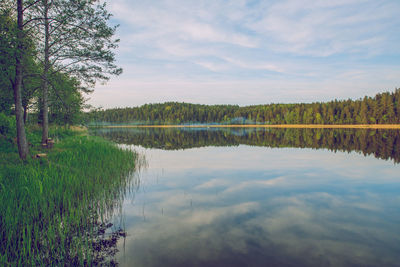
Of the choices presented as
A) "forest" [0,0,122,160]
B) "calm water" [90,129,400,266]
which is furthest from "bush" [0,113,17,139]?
"calm water" [90,129,400,266]

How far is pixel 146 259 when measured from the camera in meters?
5.57

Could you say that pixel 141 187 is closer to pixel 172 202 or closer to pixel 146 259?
pixel 172 202

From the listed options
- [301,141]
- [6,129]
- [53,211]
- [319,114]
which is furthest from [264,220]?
[319,114]

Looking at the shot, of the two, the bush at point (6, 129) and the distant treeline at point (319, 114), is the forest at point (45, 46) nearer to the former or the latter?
the bush at point (6, 129)

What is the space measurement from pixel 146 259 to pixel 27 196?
16.8 ft

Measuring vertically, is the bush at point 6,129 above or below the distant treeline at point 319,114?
below

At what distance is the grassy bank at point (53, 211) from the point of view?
208 inches

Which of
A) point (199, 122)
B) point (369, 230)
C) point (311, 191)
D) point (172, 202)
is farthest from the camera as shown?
point (199, 122)

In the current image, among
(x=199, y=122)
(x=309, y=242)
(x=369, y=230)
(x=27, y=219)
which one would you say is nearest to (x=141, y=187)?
(x=27, y=219)

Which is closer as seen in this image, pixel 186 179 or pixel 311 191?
pixel 311 191

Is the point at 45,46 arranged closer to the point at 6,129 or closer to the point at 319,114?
the point at 6,129

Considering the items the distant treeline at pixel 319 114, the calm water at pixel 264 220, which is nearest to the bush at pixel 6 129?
the calm water at pixel 264 220

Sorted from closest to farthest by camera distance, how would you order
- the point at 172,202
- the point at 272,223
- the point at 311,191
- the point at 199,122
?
the point at 272,223, the point at 172,202, the point at 311,191, the point at 199,122

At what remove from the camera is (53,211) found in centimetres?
748
